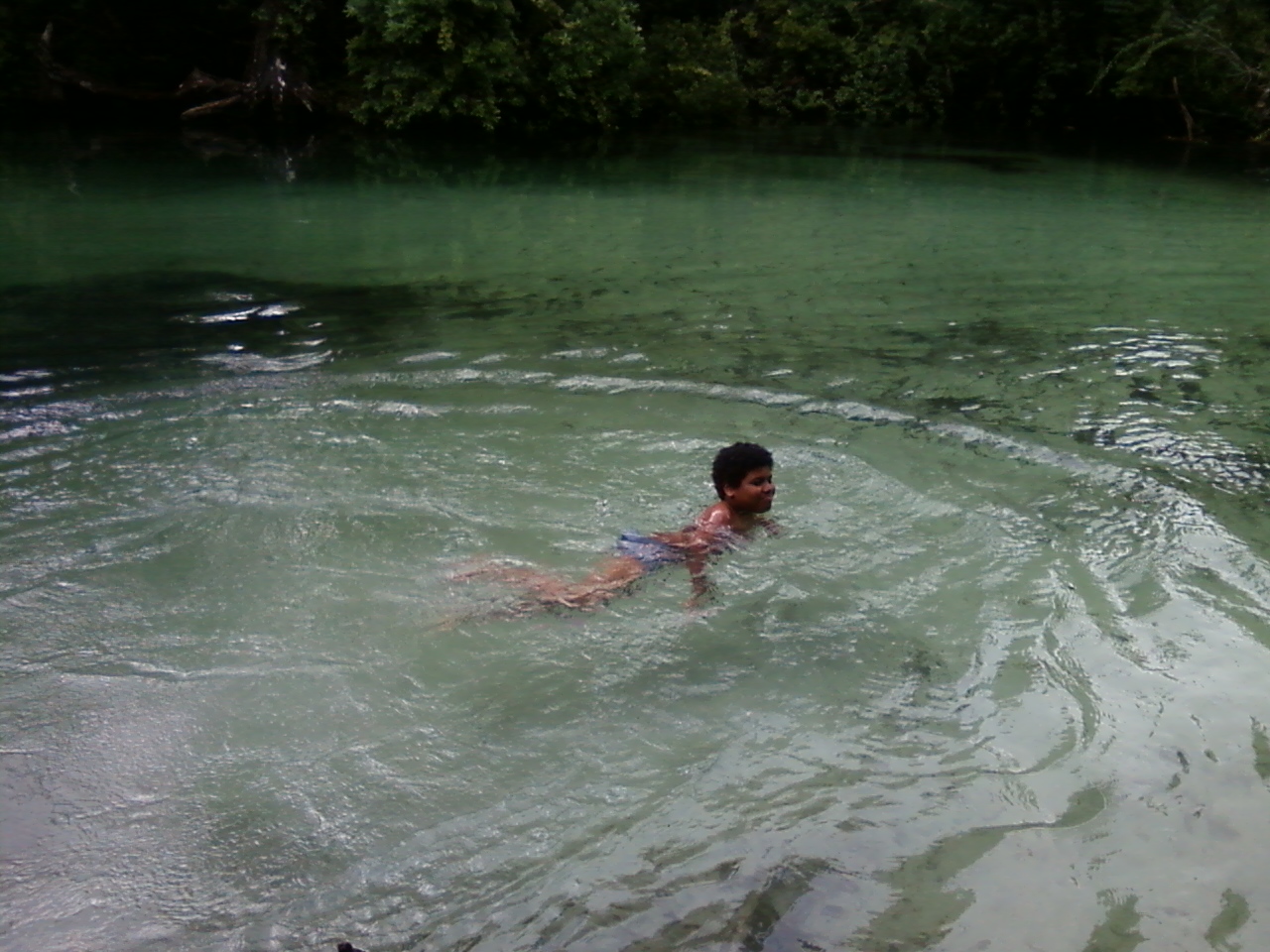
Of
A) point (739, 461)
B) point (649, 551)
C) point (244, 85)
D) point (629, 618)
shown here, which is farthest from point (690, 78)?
point (629, 618)

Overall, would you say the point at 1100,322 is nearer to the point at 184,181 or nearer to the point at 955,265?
the point at 955,265

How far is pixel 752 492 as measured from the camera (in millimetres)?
5996

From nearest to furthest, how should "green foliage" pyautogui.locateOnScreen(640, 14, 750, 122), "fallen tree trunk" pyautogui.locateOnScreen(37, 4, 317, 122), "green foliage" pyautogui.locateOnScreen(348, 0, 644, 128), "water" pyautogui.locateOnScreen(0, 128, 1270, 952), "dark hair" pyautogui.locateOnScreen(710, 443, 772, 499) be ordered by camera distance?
"water" pyautogui.locateOnScreen(0, 128, 1270, 952) < "dark hair" pyautogui.locateOnScreen(710, 443, 772, 499) < "green foliage" pyautogui.locateOnScreen(348, 0, 644, 128) < "fallen tree trunk" pyautogui.locateOnScreen(37, 4, 317, 122) < "green foliage" pyautogui.locateOnScreen(640, 14, 750, 122)

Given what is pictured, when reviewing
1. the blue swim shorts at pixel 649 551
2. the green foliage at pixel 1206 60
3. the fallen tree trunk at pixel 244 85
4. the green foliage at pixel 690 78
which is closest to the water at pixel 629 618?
the blue swim shorts at pixel 649 551

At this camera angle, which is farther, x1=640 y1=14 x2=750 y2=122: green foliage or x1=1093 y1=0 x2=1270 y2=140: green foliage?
x1=640 y1=14 x2=750 y2=122: green foliage

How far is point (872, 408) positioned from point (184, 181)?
12677 millimetres

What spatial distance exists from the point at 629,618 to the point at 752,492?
89 cm

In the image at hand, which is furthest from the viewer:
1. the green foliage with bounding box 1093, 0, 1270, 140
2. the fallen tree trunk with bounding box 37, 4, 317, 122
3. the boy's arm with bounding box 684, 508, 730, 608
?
the fallen tree trunk with bounding box 37, 4, 317, 122

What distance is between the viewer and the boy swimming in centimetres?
582

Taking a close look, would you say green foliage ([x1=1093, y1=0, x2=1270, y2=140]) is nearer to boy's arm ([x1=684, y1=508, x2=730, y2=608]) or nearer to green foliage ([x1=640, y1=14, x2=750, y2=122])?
green foliage ([x1=640, y1=14, x2=750, y2=122])

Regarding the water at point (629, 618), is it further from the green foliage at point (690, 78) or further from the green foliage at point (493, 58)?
the green foliage at point (690, 78)

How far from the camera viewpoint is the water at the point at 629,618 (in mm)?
3922

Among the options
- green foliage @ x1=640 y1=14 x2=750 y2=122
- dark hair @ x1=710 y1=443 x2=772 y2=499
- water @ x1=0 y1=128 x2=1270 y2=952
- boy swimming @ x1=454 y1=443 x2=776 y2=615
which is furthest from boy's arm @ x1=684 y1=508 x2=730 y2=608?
green foliage @ x1=640 y1=14 x2=750 y2=122

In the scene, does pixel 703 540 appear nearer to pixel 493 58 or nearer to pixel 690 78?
pixel 493 58
